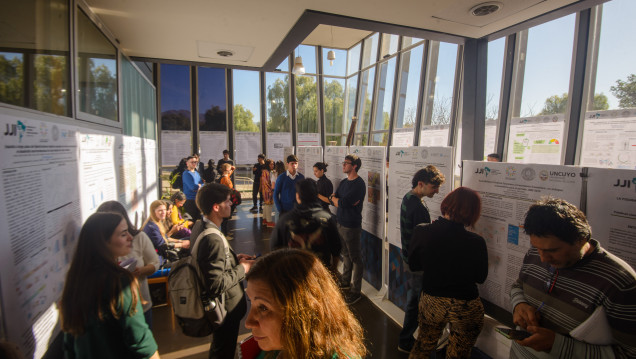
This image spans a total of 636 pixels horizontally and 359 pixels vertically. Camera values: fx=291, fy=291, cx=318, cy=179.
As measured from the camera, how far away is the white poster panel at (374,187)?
3.30m

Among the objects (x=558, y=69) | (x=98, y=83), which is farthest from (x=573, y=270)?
(x=558, y=69)

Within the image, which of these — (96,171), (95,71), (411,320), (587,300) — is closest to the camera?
(587,300)

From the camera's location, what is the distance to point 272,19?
3.25m

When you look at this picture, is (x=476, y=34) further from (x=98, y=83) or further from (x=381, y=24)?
(x=98, y=83)

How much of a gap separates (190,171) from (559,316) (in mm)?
5098

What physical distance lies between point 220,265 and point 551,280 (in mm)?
1719

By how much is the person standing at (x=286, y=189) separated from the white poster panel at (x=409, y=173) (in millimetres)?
1878

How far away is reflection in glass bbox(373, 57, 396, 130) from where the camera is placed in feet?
27.1

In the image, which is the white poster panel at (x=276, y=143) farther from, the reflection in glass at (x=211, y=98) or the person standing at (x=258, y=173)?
the person standing at (x=258, y=173)

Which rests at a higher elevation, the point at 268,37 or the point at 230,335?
the point at 268,37

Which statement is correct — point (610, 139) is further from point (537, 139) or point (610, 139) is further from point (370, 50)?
point (370, 50)

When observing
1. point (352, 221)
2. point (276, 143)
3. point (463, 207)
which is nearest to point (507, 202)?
point (463, 207)

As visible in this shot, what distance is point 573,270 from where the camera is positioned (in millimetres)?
1277

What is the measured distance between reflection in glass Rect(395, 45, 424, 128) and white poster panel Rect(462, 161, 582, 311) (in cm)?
548
